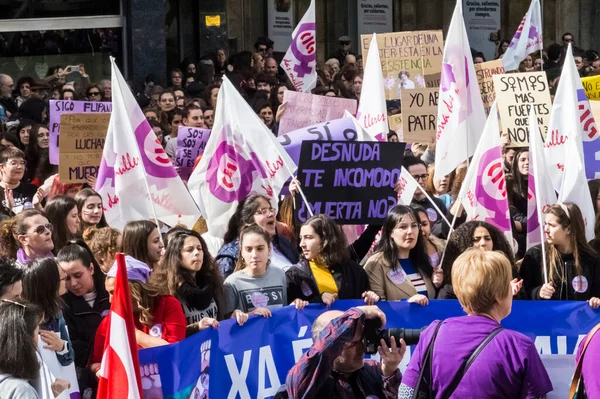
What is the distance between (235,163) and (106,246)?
1.85 meters

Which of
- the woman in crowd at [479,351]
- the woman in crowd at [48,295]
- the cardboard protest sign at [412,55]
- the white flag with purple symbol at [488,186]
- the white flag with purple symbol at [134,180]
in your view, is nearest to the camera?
the woman in crowd at [479,351]

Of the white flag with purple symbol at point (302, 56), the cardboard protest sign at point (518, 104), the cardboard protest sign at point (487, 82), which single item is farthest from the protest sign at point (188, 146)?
the white flag with purple symbol at point (302, 56)

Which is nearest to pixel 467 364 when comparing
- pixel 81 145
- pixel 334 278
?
pixel 334 278

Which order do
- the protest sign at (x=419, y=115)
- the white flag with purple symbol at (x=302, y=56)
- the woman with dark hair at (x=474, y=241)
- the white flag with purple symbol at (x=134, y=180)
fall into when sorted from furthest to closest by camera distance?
1. the white flag with purple symbol at (x=302, y=56)
2. the protest sign at (x=419, y=115)
3. the white flag with purple symbol at (x=134, y=180)
4. the woman with dark hair at (x=474, y=241)

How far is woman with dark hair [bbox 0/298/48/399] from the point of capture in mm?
4371

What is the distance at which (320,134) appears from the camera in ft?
30.5

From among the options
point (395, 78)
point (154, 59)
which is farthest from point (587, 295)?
point (154, 59)

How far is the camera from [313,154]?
27.1 feet

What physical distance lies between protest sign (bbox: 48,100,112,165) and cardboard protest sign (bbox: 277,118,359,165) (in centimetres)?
183

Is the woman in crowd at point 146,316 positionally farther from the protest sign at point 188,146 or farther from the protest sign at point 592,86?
the protest sign at point 592,86

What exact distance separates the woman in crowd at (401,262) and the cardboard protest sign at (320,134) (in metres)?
1.82

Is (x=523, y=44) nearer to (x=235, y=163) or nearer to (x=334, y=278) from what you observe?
(x=235, y=163)

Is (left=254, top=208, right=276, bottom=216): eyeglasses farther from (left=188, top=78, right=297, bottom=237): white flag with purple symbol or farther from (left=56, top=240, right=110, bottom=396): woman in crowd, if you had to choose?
(left=56, top=240, right=110, bottom=396): woman in crowd

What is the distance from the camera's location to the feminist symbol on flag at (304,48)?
14.5m
